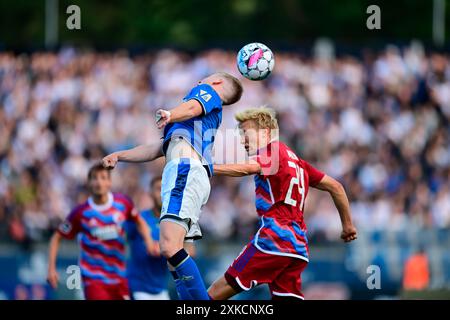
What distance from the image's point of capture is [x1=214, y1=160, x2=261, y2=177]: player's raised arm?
26.4ft

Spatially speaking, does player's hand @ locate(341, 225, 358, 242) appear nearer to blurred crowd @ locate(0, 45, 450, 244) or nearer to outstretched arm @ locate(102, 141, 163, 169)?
outstretched arm @ locate(102, 141, 163, 169)

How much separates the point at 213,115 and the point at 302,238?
1.23 meters

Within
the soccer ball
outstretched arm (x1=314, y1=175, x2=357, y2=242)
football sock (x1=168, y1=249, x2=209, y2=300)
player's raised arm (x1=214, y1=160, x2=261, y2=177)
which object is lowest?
football sock (x1=168, y1=249, x2=209, y2=300)

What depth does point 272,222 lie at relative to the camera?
8422mm

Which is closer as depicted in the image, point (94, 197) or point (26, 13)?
point (94, 197)

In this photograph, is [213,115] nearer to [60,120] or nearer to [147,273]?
[147,273]

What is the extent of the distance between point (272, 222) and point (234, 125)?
387 inches

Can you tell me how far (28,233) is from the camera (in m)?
16.8

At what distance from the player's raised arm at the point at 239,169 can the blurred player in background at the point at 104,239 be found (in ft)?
8.20

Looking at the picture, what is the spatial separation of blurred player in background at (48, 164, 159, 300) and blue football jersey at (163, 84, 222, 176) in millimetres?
2106

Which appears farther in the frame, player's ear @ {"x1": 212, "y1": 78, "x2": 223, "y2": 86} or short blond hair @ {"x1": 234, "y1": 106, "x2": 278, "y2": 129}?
player's ear @ {"x1": 212, "y1": 78, "x2": 223, "y2": 86}

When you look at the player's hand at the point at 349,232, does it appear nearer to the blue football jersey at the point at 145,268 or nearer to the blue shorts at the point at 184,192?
the blue shorts at the point at 184,192

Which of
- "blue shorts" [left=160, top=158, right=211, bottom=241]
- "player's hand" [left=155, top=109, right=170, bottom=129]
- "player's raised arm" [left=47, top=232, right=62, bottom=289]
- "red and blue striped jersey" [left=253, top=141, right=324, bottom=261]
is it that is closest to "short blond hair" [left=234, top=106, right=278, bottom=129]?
"red and blue striped jersey" [left=253, top=141, right=324, bottom=261]
